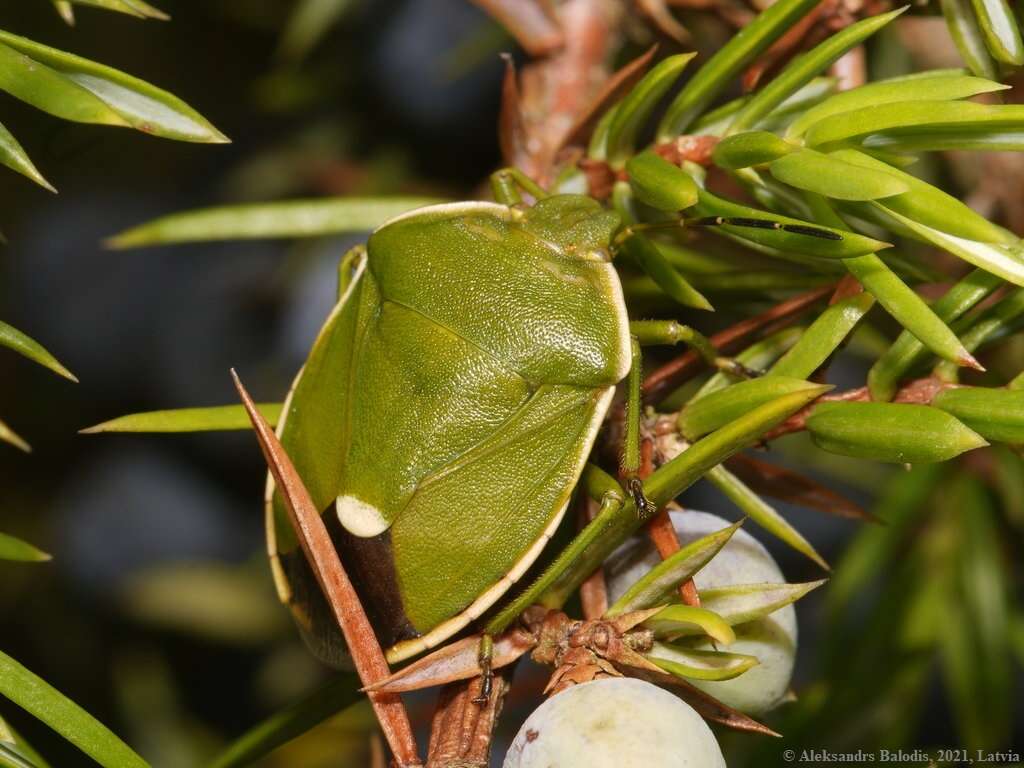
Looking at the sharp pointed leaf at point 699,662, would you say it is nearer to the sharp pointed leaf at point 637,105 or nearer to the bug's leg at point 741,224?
the bug's leg at point 741,224

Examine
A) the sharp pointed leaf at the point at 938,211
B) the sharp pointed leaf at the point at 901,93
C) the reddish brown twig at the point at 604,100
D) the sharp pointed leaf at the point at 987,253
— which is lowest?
the sharp pointed leaf at the point at 987,253

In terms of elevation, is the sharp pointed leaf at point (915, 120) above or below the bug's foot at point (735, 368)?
above

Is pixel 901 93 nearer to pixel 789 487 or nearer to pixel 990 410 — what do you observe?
pixel 990 410

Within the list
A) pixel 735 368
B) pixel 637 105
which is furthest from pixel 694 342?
pixel 637 105

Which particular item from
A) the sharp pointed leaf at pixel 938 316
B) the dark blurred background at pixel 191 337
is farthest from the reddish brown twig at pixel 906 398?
the dark blurred background at pixel 191 337

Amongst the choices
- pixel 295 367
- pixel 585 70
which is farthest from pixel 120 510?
pixel 585 70

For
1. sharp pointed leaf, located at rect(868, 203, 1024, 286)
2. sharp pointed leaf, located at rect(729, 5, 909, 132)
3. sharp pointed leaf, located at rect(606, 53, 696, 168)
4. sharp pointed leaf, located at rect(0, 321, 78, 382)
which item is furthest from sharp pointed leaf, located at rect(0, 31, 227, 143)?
sharp pointed leaf, located at rect(868, 203, 1024, 286)

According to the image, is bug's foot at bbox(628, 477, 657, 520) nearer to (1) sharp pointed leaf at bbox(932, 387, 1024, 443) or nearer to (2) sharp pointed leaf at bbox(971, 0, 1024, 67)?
(1) sharp pointed leaf at bbox(932, 387, 1024, 443)

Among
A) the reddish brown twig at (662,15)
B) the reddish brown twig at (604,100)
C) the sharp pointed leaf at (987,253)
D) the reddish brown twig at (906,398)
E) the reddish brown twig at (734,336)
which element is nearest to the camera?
the sharp pointed leaf at (987,253)

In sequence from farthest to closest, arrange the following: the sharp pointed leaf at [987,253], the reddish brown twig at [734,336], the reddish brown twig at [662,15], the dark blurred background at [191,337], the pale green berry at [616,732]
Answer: the dark blurred background at [191,337]
the reddish brown twig at [662,15]
the reddish brown twig at [734,336]
the sharp pointed leaf at [987,253]
the pale green berry at [616,732]
